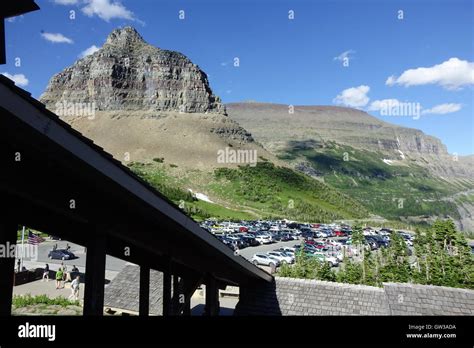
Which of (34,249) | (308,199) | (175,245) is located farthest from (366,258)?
(308,199)

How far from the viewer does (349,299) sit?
1282cm

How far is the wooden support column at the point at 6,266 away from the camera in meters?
4.62

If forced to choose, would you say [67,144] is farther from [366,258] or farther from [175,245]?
[366,258]

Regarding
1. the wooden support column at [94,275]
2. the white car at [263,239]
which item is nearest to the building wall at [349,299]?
the wooden support column at [94,275]

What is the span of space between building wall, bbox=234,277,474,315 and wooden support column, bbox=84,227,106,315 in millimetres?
8659

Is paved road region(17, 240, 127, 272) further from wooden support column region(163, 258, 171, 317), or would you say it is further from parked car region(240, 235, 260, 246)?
wooden support column region(163, 258, 171, 317)

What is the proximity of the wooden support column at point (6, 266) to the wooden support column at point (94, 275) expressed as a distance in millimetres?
962

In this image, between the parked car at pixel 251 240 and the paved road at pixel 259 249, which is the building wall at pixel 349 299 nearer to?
the paved road at pixel 259 249

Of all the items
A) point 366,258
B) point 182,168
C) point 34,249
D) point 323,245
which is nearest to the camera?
point 366,258

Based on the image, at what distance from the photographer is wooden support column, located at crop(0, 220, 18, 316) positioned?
462 centimetres

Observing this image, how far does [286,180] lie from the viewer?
14025cm

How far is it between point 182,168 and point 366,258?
115 metres

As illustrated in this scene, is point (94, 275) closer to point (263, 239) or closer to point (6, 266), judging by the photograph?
point (6, 266)

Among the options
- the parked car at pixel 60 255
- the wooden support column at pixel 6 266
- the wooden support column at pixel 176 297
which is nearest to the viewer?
the wooden support column at pixel 6 266
